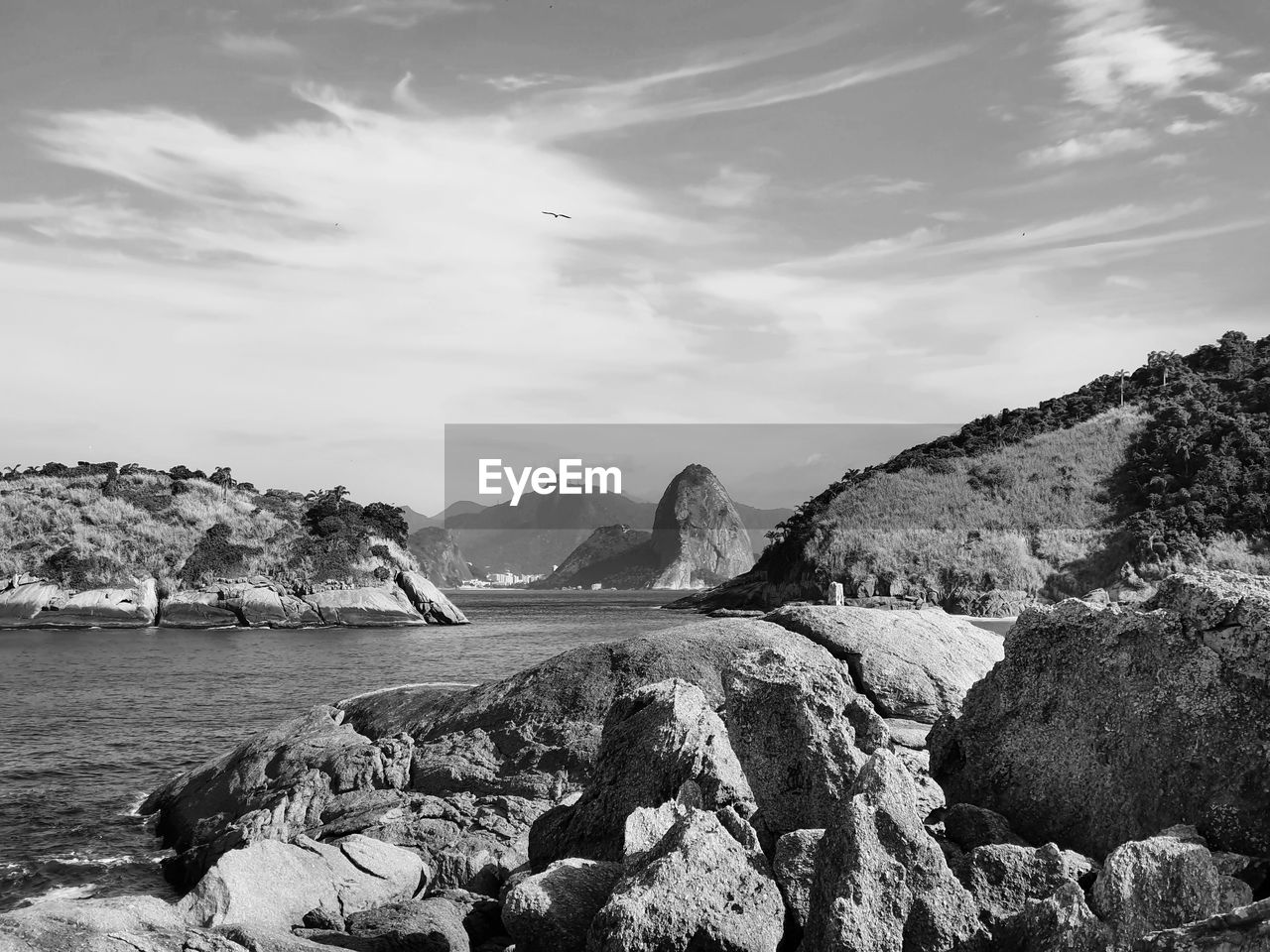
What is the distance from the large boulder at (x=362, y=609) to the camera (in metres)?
84.2

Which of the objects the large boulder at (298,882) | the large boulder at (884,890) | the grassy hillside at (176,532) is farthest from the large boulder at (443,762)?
the grassy hillside at (176,532)

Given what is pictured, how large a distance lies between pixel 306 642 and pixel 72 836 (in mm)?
46304

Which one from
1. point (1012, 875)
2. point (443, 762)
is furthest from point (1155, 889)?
point (443, 762)

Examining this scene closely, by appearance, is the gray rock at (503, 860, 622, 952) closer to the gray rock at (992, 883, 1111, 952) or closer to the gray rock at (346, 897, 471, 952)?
the gray rock at (346, 897, 471, 952)

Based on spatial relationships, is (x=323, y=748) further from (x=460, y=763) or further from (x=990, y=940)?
(x=990, y=940)

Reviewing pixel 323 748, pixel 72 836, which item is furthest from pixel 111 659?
pixel 323 748

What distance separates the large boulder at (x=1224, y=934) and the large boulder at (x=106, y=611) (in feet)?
268

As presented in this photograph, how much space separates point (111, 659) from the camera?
51.1 m

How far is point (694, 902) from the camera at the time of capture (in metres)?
8.06

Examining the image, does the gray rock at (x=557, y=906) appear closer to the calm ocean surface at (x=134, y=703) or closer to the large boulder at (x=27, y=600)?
the calm ocean surface at (x=134, y=703)

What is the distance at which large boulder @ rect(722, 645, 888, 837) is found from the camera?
33.2 feet

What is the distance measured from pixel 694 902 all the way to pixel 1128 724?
168 inches

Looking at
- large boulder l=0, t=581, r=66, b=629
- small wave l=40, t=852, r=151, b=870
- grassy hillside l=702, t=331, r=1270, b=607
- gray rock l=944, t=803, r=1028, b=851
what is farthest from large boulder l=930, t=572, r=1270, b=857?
large boulder l=0, t=581, r=66, b=629

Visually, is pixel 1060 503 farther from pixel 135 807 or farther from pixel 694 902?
pixel 694 902
